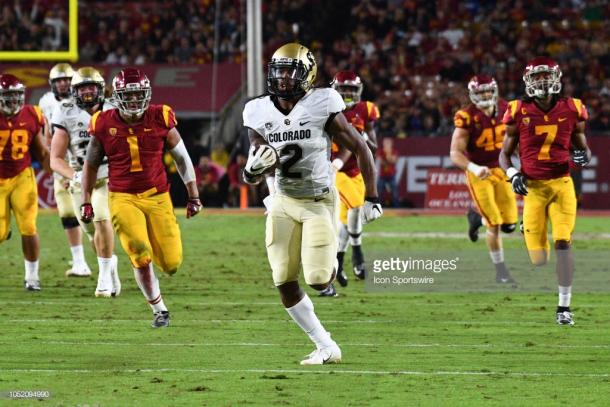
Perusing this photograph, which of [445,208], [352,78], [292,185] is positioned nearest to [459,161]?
[352,78]

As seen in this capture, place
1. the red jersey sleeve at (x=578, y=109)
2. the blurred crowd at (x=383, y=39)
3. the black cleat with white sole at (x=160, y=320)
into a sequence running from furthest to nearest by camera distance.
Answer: the blurred crowd at (x=383, y=39), the red jersey sleeve at (x=578, y=109), the black cleat with white sole at (x=160, y=320)

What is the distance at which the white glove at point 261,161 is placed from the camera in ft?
22.8

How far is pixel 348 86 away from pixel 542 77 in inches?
103

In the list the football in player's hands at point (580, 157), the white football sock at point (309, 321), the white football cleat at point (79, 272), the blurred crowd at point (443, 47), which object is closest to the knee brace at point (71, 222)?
the white football cleat at point (79, 272)

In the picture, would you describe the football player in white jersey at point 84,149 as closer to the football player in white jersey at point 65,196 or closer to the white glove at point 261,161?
the football player in white jersey at point 65,196

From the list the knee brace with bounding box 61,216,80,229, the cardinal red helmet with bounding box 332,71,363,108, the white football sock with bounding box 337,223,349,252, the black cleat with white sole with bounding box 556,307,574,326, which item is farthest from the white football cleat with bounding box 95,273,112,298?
the black cleat with white sole with bounding box 556,307,574,326

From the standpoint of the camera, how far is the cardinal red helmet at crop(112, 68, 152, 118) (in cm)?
862

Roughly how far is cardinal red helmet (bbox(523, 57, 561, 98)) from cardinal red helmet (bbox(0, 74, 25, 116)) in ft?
14.1

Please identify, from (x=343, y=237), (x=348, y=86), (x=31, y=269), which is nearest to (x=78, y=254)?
(x=31, y=269)

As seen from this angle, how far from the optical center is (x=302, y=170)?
727 centimetres

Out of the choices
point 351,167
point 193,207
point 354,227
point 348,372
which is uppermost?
point 193,207

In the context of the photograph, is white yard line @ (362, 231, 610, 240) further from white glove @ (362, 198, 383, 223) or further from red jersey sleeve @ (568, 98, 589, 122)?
white glove @ (362, 198, 383, 223)
